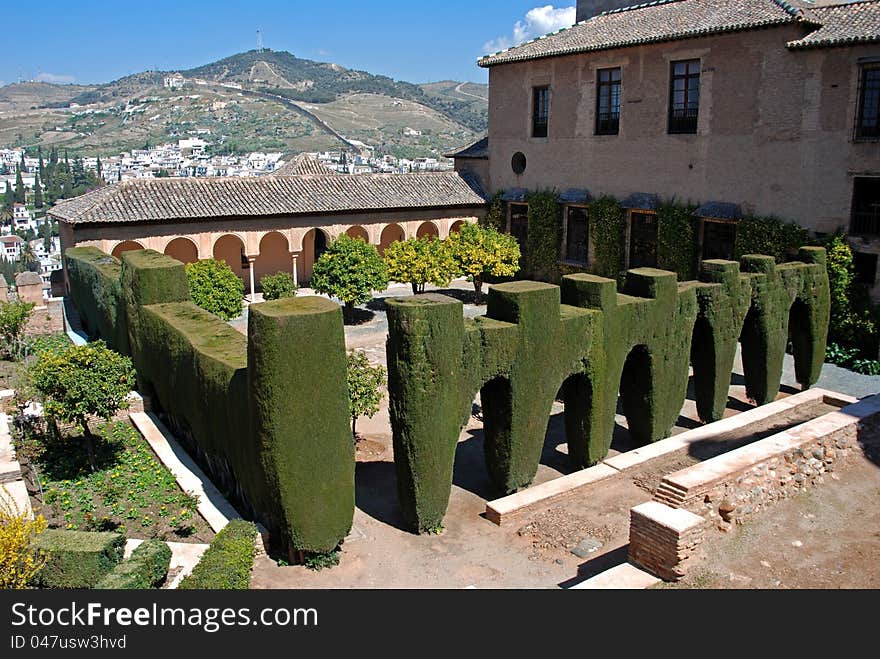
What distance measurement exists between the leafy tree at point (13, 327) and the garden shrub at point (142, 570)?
1277cm

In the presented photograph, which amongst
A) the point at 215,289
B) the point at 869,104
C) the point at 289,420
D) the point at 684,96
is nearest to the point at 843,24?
the point at 869,104

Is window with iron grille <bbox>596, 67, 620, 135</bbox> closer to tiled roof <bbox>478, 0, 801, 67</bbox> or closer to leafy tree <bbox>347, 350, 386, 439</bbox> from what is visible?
tiled roof <bbox>478, 0, 801, 67</bbox>

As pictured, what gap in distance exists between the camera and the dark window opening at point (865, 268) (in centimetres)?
1992

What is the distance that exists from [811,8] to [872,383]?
1144 centimetres

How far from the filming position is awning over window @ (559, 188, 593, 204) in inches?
1080

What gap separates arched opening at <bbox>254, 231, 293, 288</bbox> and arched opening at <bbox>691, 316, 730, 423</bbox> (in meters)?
18.9

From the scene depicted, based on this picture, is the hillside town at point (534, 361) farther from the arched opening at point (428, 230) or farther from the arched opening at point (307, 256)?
the arched opening at point (307, 256)

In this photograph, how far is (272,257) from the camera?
3052 cm

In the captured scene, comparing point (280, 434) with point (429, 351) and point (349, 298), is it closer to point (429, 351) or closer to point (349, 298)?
point (429, 351)

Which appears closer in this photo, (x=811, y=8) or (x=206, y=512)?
(x=206, y=512)

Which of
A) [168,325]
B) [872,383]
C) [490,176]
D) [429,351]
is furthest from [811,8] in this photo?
[168,325]

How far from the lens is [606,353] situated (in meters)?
12.9

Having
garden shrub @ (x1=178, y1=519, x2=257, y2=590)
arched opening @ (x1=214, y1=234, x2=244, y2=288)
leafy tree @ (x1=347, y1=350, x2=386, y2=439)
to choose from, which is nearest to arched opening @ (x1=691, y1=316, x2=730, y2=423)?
leafy tree @ (x1=347, y1=350, x2=386, y2=439)
